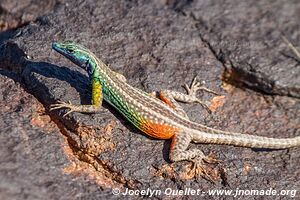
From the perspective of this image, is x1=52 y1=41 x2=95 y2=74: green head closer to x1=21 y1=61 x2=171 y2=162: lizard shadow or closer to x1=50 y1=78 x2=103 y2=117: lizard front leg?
x1=50 y1=78 x2=103 y2=117: lizard front leg

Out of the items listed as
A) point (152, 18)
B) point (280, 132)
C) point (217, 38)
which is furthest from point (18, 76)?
point (280, 132)

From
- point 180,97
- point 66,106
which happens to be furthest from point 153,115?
point 66,106

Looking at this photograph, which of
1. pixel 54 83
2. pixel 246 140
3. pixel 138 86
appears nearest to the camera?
pixel 246 140

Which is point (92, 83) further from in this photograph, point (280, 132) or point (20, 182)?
point (280, 132)

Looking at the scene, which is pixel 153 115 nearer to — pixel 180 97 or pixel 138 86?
pixel 180 97

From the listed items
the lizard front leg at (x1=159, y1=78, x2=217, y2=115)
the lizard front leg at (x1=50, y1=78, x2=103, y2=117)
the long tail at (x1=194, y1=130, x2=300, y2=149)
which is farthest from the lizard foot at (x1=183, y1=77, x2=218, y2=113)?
the lizard front leg at (x1=50, y1=78, x2=103, y2=117)

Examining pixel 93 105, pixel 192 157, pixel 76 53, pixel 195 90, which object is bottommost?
pixel 192 157
